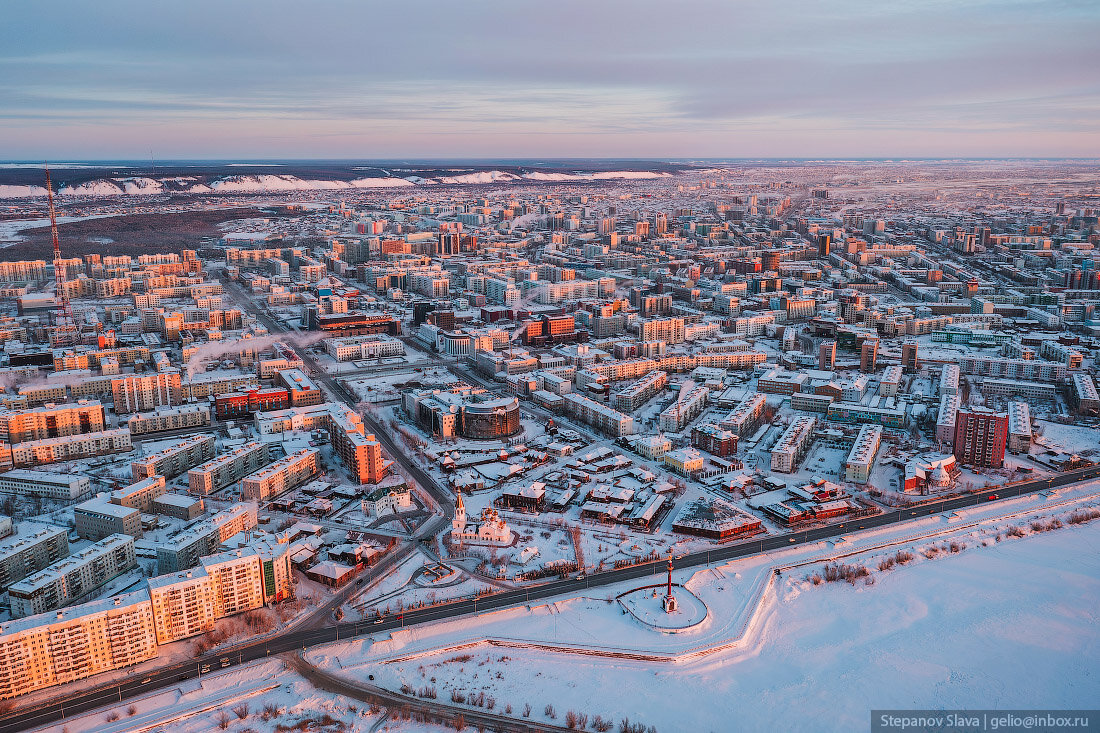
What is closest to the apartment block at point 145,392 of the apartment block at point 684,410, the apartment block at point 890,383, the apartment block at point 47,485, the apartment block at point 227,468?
the apartment block at point 47,485

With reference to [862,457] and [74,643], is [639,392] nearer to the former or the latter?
[862,457]

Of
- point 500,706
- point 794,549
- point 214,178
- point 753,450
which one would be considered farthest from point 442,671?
point 214,178

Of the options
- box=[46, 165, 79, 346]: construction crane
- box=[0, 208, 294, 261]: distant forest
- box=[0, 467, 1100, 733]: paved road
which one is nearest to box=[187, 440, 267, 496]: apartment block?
box=[0, 467, 1100, 733]: paved road

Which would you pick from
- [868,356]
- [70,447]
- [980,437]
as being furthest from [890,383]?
[70,447]

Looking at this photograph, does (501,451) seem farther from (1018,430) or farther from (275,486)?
(1018,430)

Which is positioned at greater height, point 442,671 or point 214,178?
point 214,178

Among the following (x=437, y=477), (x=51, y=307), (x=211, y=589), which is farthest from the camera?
(x=51, y=307)
